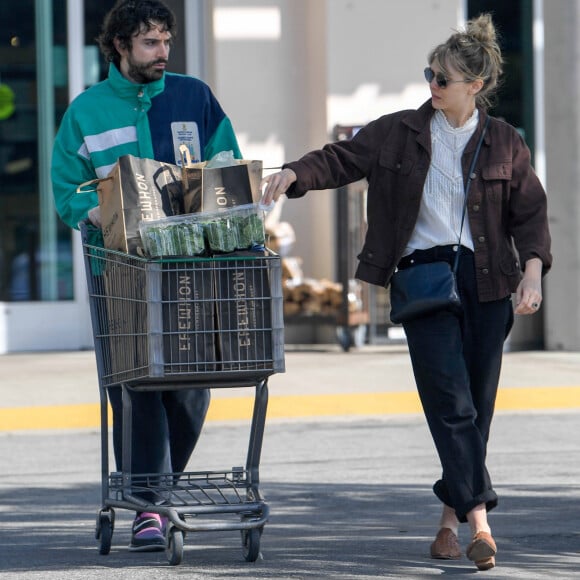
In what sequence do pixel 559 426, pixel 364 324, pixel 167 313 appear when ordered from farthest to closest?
1. pixel 364 324
2. pixel 559 426
3. pixel 167 313

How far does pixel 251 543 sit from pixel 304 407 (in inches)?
200

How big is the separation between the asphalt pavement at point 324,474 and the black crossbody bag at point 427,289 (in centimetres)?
93

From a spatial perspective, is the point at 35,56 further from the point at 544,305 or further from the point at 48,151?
the point at 544,305

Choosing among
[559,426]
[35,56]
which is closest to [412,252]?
[559,426]

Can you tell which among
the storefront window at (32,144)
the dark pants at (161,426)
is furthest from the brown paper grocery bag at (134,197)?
the storefront window at (32,144)

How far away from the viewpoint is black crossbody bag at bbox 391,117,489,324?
5375mm

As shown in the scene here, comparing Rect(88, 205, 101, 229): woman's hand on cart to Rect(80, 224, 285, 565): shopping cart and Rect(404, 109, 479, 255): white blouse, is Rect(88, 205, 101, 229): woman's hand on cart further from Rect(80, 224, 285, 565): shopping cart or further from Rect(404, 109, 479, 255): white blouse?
Rect(404, 109, 479, 255): white blouse

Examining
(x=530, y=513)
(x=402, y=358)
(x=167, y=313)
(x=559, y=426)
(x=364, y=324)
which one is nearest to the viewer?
(x=167, y=313)

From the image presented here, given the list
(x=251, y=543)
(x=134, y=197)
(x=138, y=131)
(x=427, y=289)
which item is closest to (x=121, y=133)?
(x=138, y=131)

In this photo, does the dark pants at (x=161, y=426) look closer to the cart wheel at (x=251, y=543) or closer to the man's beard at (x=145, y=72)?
the cart wheel at (x=251, y=543)

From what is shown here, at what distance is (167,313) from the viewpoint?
5230 mm

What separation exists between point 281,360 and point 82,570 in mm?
1084

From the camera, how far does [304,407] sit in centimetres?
1060

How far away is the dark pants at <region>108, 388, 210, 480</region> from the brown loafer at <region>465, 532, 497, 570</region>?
125cm
